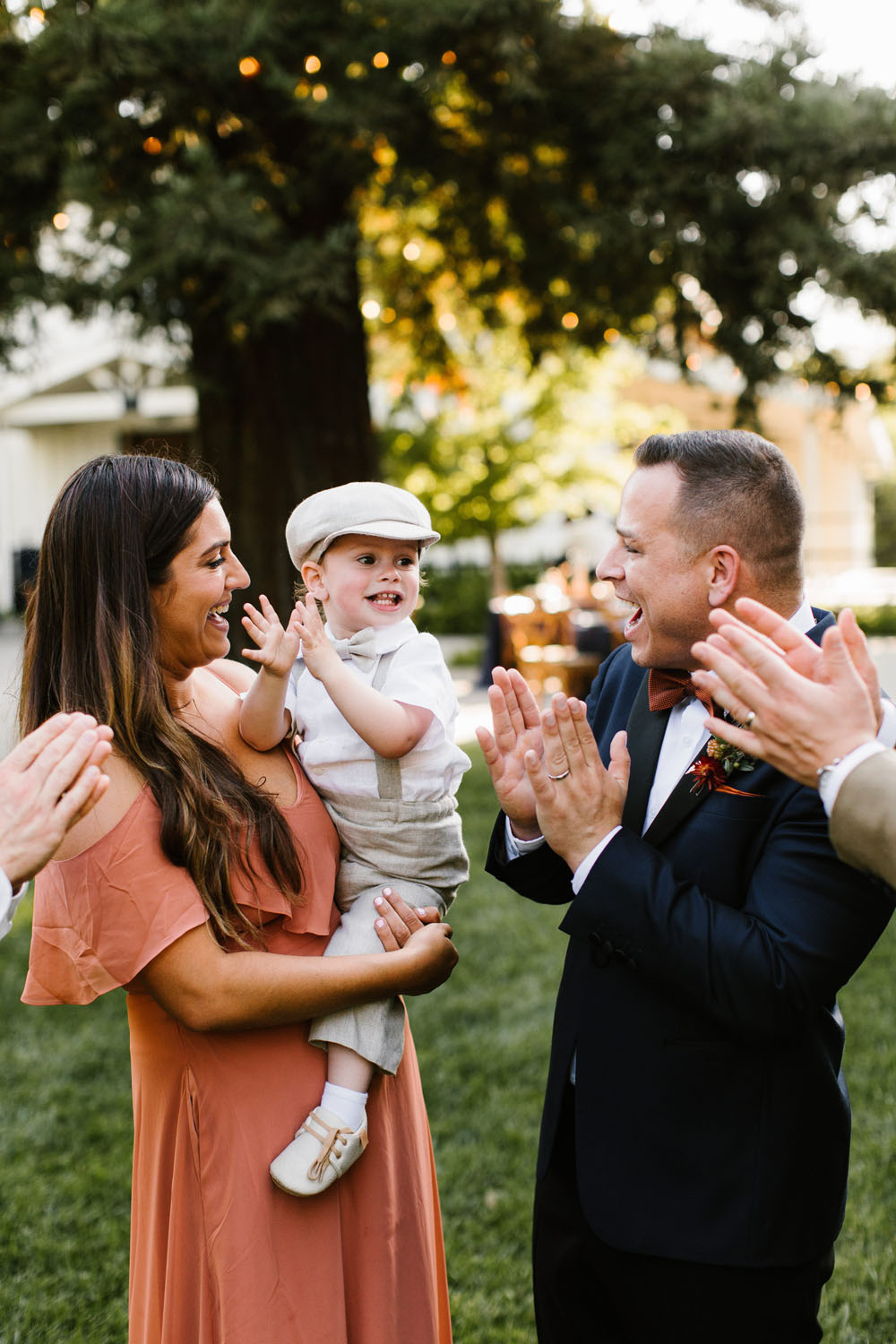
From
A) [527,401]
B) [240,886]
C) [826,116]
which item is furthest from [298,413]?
[527,401]

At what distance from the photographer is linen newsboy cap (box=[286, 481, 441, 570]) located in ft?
7.93

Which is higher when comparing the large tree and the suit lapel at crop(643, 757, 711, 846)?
the large tree

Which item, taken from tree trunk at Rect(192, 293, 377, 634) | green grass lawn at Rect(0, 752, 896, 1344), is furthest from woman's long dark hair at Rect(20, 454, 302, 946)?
tree trunk at Rect(192, 293, 377, 634)

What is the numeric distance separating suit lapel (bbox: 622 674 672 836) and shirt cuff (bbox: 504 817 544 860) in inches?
9.5

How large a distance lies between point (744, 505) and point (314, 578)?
1.00 metres

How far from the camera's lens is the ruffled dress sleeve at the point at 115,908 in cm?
200

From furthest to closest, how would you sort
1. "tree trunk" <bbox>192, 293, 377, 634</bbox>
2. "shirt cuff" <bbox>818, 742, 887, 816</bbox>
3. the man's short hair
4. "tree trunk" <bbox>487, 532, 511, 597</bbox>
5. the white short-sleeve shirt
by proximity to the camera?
1. "tree trunk" <bbox>487, 532, 511, 597</bbox>
2. "tree trunk" <bbox>192, 293, 377, 634</bbox>
3. the white short-sleeve shirt
4. the man's short hair
5. "shirt cuff" <bbox>818, 742, 887, 816</bbox>

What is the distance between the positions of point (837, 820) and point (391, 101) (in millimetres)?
5981

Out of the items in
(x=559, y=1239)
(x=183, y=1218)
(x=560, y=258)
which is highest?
(x=560, y=258)

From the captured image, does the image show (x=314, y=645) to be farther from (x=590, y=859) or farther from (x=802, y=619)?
(x=802, y=619)

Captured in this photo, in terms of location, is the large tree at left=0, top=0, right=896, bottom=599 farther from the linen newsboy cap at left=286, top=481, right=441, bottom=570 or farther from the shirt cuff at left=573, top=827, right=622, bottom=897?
the shirt cuff at left=573, top=827, right=622, bottom=897

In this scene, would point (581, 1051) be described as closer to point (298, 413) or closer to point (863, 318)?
point (298, 413)

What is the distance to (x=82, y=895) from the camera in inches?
79.7

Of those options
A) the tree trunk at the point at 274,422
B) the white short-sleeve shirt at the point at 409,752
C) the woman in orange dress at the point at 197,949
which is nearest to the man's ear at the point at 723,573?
the white short-sleeve shirt at the point at 409,752
